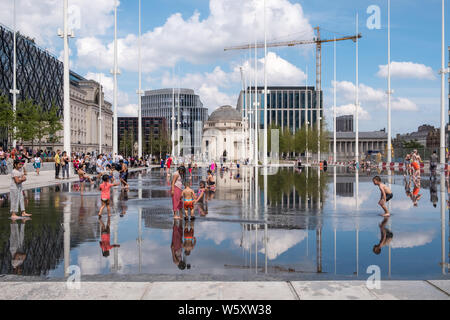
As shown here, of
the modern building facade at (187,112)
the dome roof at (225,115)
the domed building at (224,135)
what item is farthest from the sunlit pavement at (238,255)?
the modern building facade at (187,112)

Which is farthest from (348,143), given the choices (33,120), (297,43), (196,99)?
(33,120)

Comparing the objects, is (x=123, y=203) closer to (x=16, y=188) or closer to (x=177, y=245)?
(x=16, y=188)

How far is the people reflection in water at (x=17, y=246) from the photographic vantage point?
7078 millimetres

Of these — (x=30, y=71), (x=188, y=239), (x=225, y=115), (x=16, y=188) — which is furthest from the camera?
(x=225, y=115)

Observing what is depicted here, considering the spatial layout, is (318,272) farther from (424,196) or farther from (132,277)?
(424,196)

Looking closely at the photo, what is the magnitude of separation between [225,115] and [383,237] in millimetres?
121317

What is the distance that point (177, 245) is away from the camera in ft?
28.4

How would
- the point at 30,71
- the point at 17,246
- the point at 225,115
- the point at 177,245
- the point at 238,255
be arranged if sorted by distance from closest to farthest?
the point at 238,255
the point at 17,246
the point at 177,245
the point at 30,71
the point at 225,115

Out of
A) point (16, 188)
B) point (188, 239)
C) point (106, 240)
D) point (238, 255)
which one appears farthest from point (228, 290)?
point (16, 188)

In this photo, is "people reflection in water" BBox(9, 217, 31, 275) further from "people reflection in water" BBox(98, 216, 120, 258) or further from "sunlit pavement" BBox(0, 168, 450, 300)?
"people reflection in water" BBox(98, 216, 120, 258)

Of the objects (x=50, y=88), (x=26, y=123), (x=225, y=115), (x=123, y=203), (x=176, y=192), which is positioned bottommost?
(x=123, y=203)

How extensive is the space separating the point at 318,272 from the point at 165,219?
6264 mm

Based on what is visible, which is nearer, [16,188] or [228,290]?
[228,290]

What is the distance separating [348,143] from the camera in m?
166
